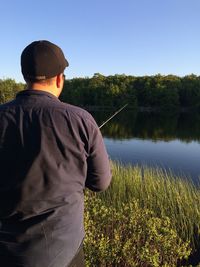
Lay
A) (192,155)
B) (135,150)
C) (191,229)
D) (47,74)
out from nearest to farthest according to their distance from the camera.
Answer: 1. (47,74)
2. (191,229)
3. (192,155)
4. (135,150)

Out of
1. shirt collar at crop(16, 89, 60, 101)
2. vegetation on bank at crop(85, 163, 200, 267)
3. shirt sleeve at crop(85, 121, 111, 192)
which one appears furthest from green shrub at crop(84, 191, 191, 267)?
shirt collar at crop(16, 89, 60, 101)

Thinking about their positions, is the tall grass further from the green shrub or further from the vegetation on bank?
the green shrub

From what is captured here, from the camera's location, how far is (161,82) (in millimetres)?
89562

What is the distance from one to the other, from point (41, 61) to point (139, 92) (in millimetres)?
89693

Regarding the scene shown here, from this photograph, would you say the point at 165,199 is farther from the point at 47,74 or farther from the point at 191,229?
the point at 47,74

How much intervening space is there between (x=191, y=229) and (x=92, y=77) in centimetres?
9432

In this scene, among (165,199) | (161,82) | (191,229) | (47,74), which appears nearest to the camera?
(47,74)

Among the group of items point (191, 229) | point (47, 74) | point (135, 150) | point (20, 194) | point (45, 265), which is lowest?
point (135, 150)

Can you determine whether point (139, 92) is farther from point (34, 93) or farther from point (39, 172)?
point (39, 172)

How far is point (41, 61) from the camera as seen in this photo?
79.8 inches

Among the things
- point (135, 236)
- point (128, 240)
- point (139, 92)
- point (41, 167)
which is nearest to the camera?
point (41, 167)

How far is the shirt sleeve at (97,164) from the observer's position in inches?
79.4

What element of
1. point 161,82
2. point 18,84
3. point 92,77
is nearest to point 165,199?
point 18,84

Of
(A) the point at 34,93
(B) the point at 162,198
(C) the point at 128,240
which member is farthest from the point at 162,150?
(A) the point at 34,93
